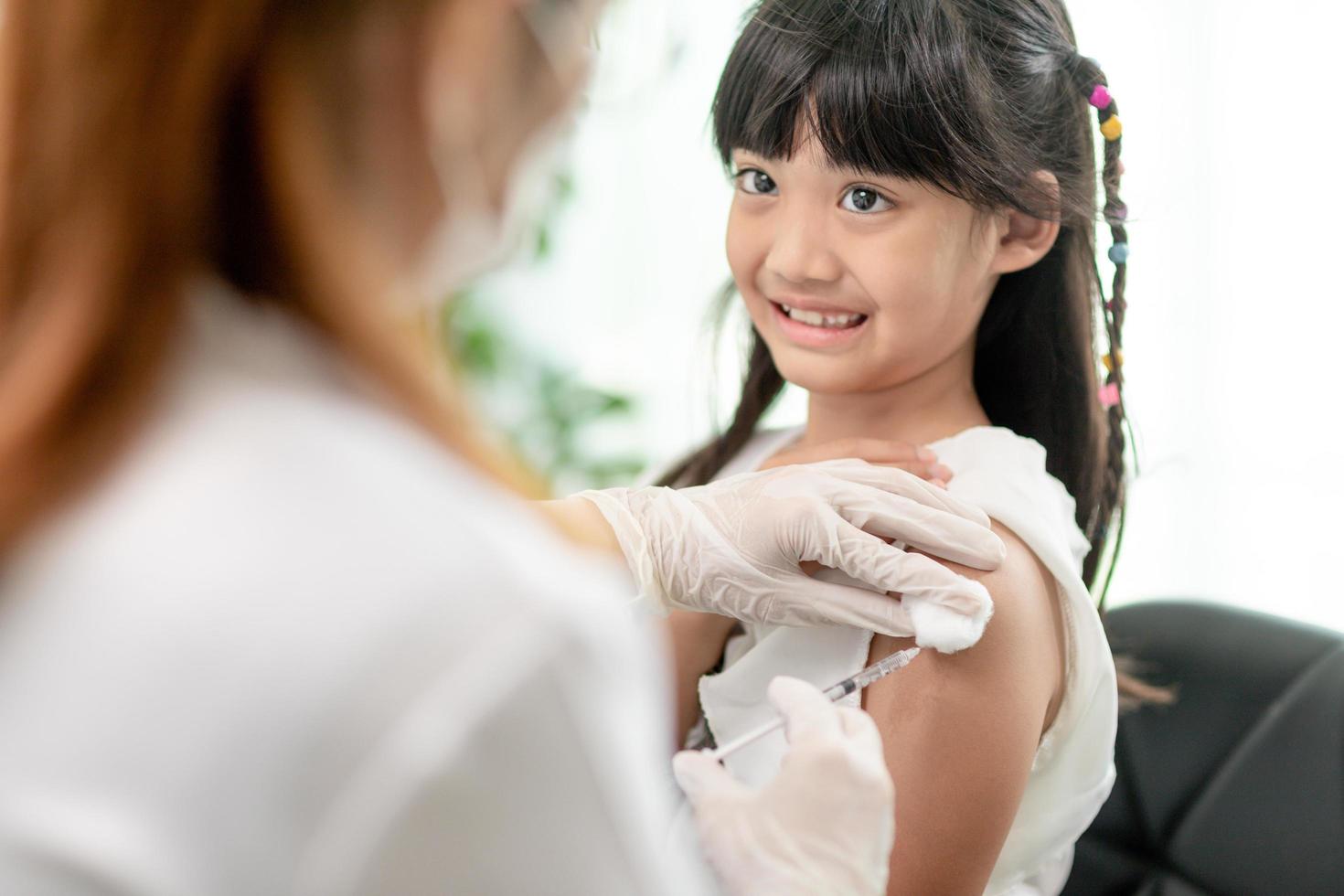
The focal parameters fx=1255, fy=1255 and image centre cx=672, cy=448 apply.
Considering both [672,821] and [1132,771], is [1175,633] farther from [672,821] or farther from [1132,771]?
[672,821]

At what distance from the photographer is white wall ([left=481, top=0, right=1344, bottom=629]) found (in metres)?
2.67

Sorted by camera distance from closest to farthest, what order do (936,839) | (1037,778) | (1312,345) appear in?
(936,839) < (1037,778) < (1312,345)

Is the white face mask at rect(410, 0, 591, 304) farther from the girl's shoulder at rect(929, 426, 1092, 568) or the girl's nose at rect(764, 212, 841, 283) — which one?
the girl's shoulder at rect(929, 426, 1092, 568)

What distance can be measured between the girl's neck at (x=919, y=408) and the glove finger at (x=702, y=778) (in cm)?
48

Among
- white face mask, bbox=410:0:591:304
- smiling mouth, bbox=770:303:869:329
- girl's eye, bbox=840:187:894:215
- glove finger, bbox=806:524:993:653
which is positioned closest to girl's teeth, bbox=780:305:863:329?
smiling mouth, bbox=770:303:869:329

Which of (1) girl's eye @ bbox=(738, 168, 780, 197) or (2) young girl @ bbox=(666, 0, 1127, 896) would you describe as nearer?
(2) young girl @ bbox=(666, 0, 1127, 896)

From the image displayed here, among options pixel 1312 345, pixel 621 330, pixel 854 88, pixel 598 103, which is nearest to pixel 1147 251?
pixel 1312 345

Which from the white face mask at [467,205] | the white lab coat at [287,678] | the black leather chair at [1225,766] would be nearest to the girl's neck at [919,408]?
the black leather chair at [1225,766]

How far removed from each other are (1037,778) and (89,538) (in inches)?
36.7

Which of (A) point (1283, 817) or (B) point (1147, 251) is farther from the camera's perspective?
(B) point (1147, 251)

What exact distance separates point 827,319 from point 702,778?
1.55 ft

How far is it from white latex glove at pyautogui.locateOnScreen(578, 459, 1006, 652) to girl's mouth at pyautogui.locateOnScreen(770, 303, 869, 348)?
0.40 feet

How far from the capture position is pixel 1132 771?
4.74ft

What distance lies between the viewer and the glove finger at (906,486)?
1.08m
